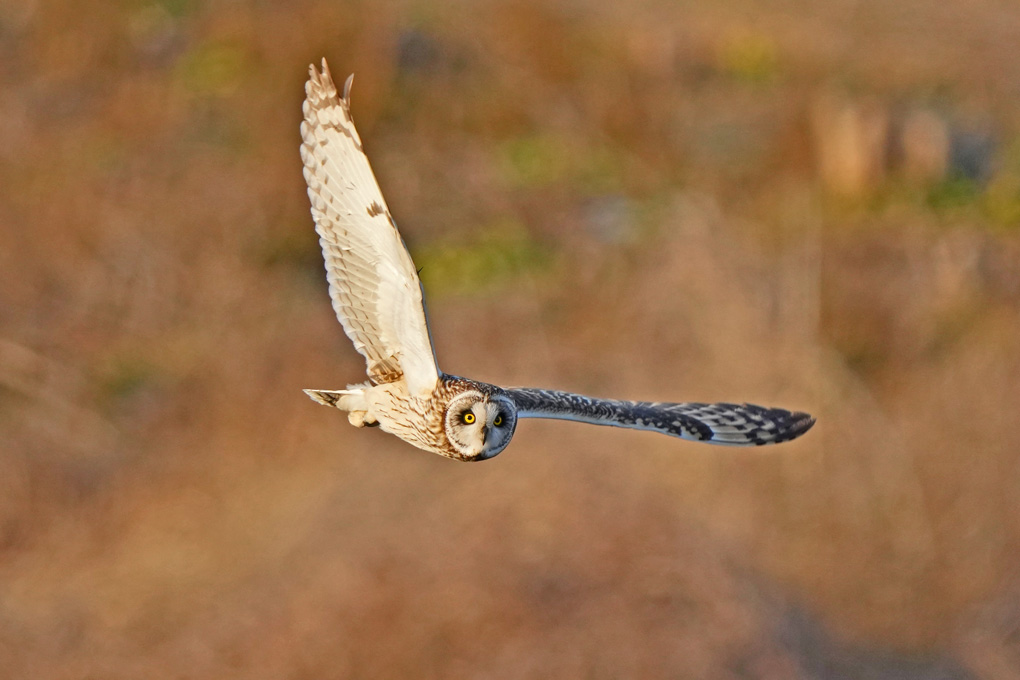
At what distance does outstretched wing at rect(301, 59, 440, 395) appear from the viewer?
5301 mm

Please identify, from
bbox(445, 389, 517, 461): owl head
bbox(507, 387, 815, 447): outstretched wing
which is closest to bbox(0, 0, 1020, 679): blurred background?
bbox(507, 387, 815, 447): outstretched wing

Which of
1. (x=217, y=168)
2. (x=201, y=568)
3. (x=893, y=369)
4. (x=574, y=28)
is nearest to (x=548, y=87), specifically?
(x=574, y=28)

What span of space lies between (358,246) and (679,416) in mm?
2419

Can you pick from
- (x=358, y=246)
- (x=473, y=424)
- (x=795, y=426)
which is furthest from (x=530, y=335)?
(x=358, y=246)

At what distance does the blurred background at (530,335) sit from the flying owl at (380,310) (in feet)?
20.8

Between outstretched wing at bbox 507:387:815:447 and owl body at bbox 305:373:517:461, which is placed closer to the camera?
owl body at bbox 305:373:517:461

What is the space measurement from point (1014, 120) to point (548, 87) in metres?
7.64

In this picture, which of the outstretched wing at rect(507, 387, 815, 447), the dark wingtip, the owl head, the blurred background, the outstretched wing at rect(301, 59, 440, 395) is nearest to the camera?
the outstretched wing at rect(301, 59, 440, 395)

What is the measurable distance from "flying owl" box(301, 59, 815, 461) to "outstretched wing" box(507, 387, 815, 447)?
0.32 feet

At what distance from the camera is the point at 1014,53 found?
69.9ft

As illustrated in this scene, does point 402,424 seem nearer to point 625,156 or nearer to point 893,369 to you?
point 893,369

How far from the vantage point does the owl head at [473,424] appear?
5.53 metres

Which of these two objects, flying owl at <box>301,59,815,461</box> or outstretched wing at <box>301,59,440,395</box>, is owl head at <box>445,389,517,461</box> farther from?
outstretched wing at <box>301,59,440,395</box>

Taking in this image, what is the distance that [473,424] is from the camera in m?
5.54
